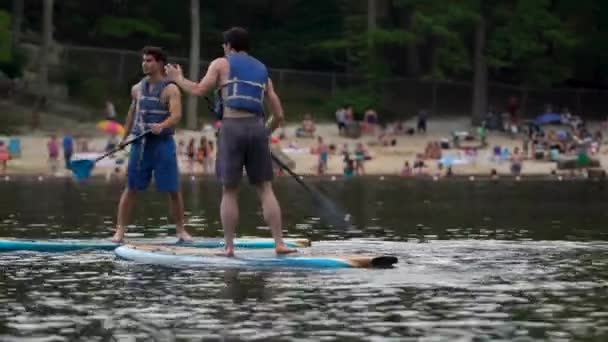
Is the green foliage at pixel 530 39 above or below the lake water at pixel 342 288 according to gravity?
above

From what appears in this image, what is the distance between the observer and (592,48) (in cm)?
6131

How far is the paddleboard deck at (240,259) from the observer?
16422 mm

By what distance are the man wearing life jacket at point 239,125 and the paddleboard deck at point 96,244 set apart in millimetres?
1691

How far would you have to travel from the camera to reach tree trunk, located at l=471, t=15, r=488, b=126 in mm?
58969

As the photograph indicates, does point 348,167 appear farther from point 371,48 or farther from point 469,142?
point 371,48

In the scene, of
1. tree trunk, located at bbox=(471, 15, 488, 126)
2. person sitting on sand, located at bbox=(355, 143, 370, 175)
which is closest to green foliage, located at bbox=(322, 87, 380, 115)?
tree trunk, located at bbox=(471, 15, 488, 126)

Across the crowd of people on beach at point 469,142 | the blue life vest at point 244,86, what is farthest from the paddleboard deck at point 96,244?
the crowd of people on beach at point 469,142

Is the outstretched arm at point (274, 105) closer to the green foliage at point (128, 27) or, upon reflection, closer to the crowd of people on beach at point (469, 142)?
the crowd of people on beach at point (469, 142)

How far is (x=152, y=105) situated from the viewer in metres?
18.9

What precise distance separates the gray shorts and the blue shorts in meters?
1.98

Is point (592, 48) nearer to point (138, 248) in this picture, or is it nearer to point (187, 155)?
point (187, 155)

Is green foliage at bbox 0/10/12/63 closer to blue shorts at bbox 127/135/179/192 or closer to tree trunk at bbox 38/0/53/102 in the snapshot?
tree trunk at bbox 38/0/53/102

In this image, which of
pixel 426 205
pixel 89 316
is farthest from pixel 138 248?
pixel 426 205

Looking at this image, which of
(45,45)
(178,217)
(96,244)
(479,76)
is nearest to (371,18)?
(479,76)
